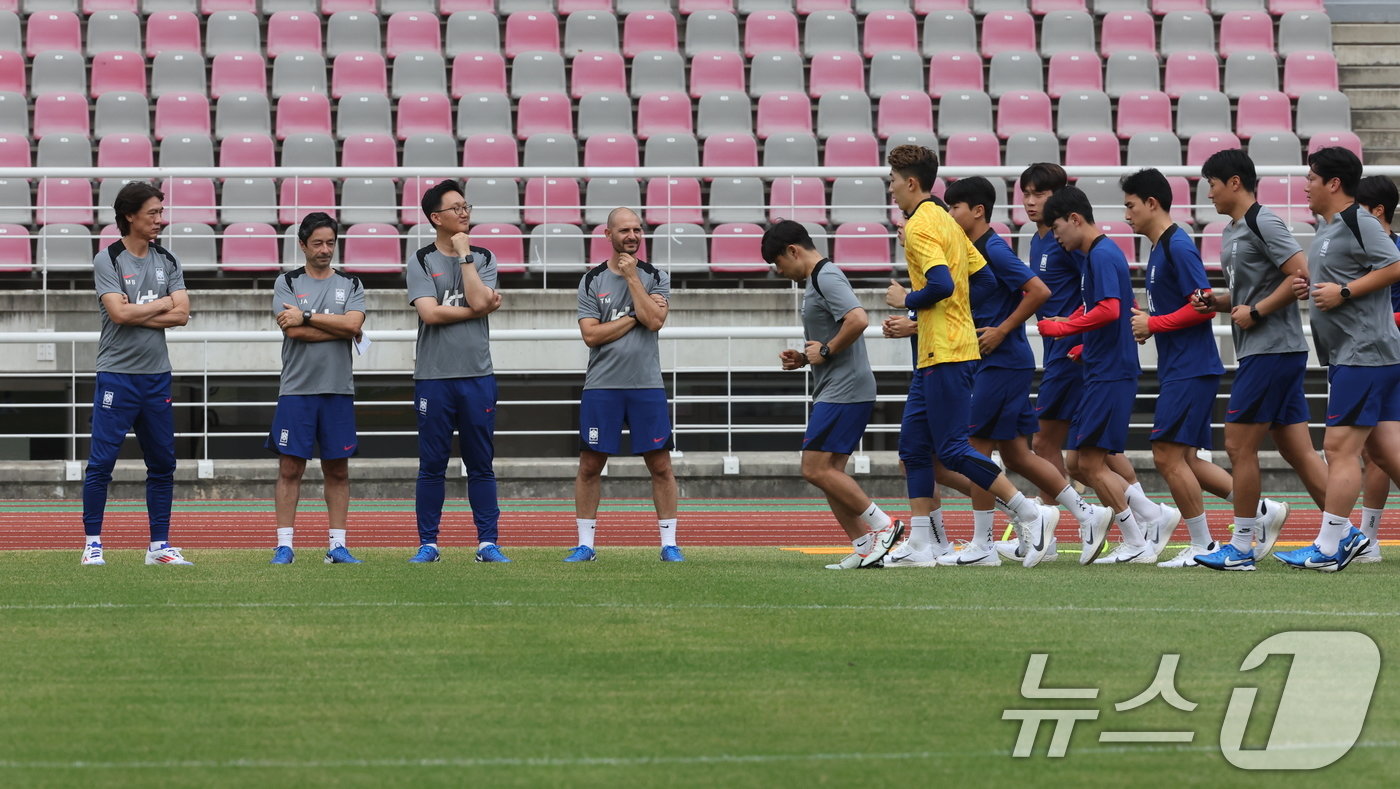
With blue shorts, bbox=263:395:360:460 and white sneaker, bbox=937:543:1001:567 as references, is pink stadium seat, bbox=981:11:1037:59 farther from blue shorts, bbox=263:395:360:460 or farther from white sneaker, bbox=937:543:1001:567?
blue shorts, bbox=263:395:360:460

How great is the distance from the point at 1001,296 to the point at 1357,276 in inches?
67.6

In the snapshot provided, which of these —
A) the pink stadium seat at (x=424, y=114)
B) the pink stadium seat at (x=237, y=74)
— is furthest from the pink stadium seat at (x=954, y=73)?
the pink stadium seat at (x=237, y=74)

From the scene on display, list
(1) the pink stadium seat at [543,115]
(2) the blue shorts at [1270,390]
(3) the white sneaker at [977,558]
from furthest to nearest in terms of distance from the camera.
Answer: (1) the pink stadium seat at [543,115], (3) the white sneaker at [977,558], (2) the blue shorts at [1270,390]

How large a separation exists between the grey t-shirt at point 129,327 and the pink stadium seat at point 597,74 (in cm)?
1189

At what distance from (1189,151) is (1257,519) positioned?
12314mm

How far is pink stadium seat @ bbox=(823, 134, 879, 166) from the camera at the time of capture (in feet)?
65.5

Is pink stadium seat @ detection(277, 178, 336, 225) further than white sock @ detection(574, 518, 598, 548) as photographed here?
Yes

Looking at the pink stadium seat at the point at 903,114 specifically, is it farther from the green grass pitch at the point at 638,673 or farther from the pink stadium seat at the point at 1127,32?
the green grass pitch at the point at 638,673

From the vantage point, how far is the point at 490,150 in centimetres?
1978

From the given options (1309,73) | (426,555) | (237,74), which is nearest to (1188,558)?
(426,555)

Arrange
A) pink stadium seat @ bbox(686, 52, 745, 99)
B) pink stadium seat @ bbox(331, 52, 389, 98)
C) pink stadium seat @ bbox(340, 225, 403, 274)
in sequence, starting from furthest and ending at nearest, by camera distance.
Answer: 1. pink stadium seat @ bbox(686, 52, 745, 99)
2. pink stadium seat @ bbox(331, 52, 389, 98)
3. pink stadium seat @ bbox(340, 225, 403, 274)

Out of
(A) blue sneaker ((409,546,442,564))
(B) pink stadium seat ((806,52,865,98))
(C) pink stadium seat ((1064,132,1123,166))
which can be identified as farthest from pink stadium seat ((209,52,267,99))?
(A) blue sneaker ((409,546,442,564))

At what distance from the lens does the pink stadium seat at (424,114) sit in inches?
797

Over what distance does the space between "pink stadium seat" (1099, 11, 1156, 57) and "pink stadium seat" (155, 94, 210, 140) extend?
36.0 feet
